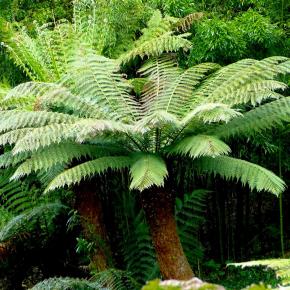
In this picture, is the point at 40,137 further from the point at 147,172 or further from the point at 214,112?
the point at 214,112

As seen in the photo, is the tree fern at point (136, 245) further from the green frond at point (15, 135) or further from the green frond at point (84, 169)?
the green frond at point (15, 135)

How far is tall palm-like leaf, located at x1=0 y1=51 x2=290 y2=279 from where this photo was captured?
3.55m

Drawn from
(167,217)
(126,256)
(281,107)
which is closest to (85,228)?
(126,256)

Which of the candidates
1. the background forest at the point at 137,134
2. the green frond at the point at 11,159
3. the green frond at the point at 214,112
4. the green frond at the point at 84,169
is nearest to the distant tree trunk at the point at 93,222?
the background forest at the point at 137,134

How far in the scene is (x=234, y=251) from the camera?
621cm

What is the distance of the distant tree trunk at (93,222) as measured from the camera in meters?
4.69

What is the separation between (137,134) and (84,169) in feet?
1.70

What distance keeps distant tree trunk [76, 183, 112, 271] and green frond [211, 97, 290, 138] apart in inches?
53.5

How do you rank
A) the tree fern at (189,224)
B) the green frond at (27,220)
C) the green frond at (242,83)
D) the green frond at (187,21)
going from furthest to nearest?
the tree fern at (189,224) → the green frond at (187,21) → the green frond at (27,220) → the green frond at (242,83)

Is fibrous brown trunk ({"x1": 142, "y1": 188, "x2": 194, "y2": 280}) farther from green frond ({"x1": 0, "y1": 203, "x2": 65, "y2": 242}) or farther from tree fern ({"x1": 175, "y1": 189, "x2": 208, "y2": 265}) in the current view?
green frond ({"x1": 0, "y1": 203, "x2": 65, "y2": 242})

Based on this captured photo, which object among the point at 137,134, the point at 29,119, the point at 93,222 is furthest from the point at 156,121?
the point at 93,222

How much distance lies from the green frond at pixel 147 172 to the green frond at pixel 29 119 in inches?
22.9

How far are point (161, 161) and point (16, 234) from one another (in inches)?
63.3

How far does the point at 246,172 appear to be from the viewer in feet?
12.1
